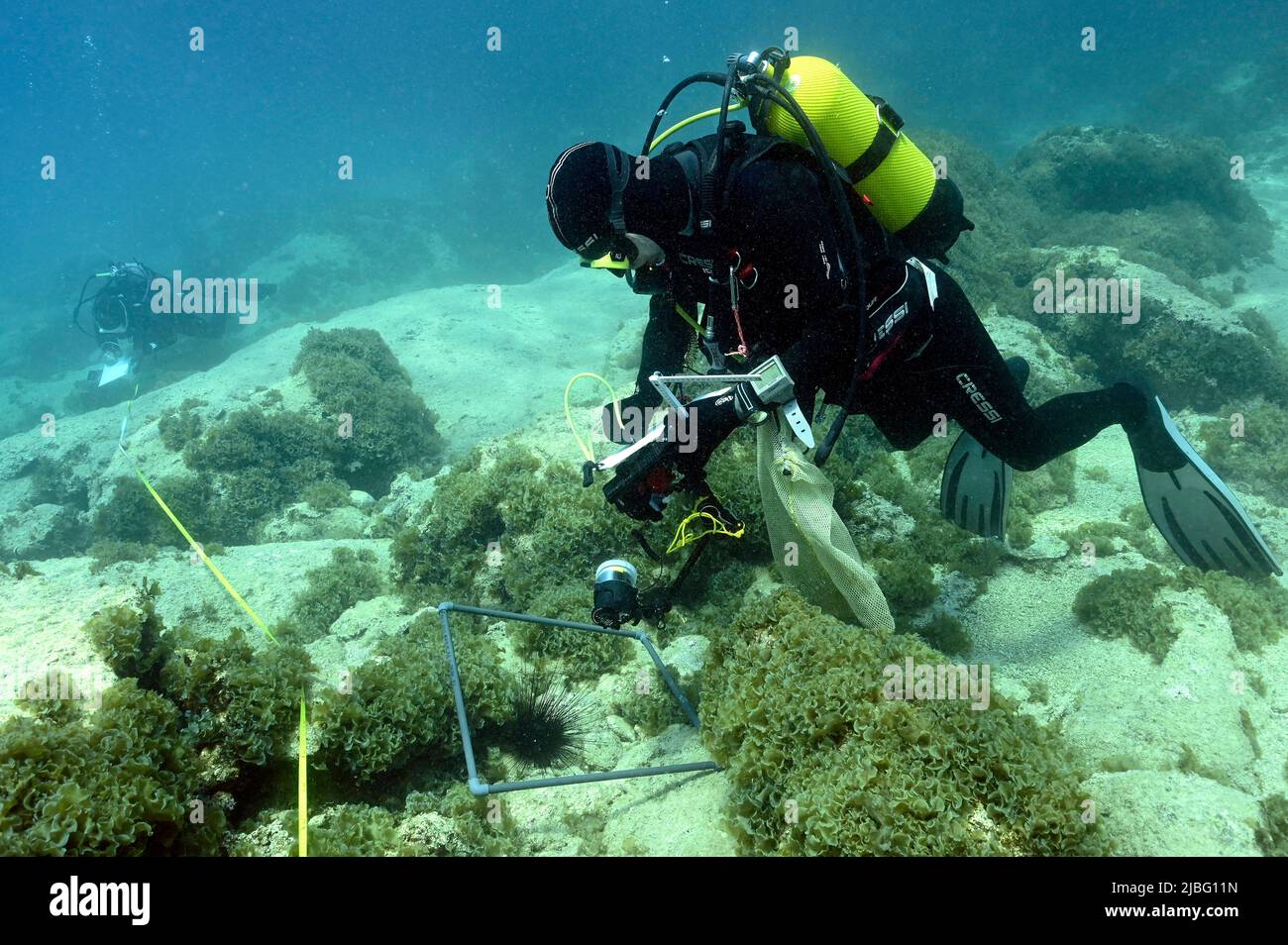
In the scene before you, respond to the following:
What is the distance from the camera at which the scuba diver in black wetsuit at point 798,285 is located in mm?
3303

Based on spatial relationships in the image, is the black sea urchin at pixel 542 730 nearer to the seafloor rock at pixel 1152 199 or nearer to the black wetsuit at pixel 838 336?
the black wetsuit at pixel 838 336

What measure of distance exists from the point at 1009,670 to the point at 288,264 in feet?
122

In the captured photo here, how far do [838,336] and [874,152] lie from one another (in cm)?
127

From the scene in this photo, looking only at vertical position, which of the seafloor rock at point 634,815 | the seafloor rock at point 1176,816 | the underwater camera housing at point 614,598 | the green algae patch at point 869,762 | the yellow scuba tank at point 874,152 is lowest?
the seafloor rock at point 634,815

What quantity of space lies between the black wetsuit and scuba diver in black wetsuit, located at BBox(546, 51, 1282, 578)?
1 centimetres

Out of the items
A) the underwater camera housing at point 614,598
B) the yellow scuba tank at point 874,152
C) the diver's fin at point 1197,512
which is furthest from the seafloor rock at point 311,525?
the diver's fin at point 1197,512

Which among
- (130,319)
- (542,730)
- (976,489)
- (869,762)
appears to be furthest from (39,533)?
(976,489)

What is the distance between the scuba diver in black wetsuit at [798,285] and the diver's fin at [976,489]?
900 mm

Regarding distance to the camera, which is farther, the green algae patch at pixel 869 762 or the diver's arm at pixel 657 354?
Answer: the diver's arm at pixel 657 354

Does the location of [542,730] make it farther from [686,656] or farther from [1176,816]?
[1176,816]

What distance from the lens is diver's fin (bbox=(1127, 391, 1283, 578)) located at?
15.0 ft

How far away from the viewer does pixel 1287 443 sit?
26.1ft

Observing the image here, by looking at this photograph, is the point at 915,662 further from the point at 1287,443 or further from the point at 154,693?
the point at 1287,443

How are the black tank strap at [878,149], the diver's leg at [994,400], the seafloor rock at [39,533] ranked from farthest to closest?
1. the seafloor rock at [39,533]
2. the diver's leg at [994,400]
3. the black tank strap at [878,149]
